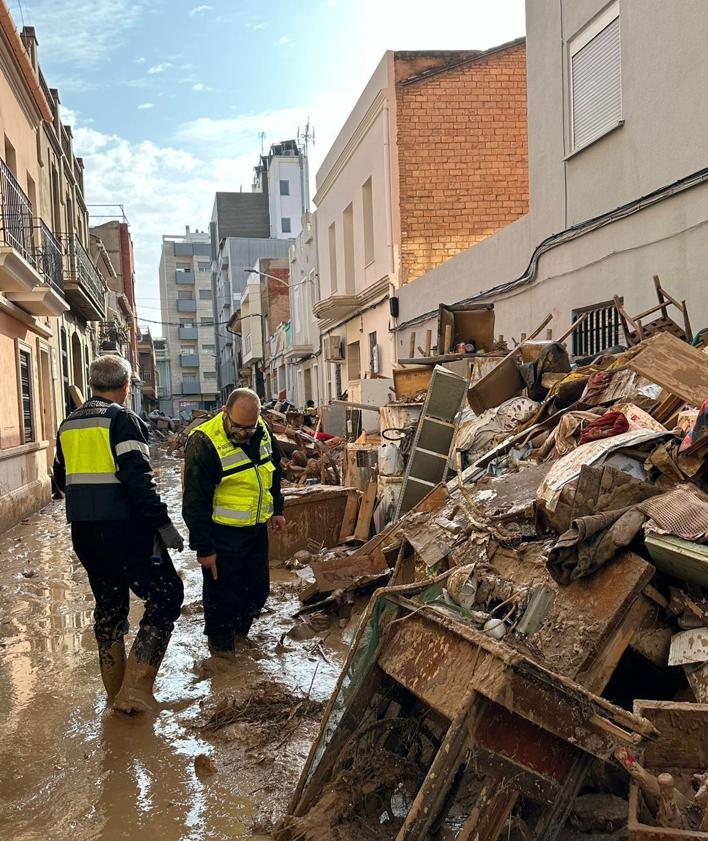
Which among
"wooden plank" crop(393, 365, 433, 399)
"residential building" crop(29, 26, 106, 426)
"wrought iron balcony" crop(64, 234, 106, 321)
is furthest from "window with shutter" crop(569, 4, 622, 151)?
"wrought iron balcony" crop(64, 234, 106, 321)

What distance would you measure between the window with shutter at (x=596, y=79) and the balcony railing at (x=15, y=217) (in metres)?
7.32

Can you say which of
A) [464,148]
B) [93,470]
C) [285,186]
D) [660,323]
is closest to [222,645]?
[93,470]

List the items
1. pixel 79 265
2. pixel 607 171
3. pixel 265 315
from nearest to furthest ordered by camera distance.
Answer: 1. pixel 607 171
2. pixel 79 265
3. pixel 265 315

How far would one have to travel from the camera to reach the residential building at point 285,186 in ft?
175

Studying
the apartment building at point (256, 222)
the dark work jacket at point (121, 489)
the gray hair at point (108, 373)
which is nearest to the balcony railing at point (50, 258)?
the gray hair at point (108, 373)

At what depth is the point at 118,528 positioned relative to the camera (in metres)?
3.82

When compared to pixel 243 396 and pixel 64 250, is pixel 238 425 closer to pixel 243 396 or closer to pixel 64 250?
pixel 243 396

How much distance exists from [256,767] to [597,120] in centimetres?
703

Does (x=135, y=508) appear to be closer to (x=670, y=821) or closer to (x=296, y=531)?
(x=670, y=821)

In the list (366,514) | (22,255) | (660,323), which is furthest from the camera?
(22,255)

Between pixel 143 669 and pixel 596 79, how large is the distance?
715cm

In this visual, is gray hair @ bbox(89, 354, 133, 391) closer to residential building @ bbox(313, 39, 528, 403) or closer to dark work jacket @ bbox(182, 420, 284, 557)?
dark work jacket @ bbox(182, 420, 284, 557)

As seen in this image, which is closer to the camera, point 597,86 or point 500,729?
point 500,729

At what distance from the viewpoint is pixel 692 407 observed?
4.23 m
